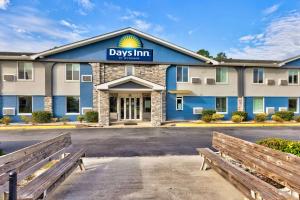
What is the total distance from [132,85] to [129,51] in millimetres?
3725

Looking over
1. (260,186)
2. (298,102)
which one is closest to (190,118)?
(298,102)

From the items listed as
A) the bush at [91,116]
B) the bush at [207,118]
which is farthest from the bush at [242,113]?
the bush at [91,116]

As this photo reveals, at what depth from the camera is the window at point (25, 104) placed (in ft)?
66.4

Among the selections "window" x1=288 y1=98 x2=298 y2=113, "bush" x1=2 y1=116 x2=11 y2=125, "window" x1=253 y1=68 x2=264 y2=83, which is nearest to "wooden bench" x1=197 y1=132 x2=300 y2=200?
"bush" x1=2 y1=116 x2=11 y2=125

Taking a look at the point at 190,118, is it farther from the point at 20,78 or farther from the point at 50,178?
the point at 50,178

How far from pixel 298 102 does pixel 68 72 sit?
25214 millimetres

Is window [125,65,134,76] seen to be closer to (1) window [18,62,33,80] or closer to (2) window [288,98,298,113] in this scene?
(1) window [18,62,33,80]

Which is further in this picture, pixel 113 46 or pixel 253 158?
pixel 113 46

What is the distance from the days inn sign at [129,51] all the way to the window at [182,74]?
3.21 metres

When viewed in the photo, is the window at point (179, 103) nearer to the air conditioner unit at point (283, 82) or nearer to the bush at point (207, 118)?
the bush at point (207, 118)

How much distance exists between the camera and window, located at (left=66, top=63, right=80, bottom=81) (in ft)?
68.2

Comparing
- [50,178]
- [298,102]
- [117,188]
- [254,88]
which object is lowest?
[117,188]

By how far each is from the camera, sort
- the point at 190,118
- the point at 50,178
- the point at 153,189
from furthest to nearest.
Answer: the point at 190,118 < the point at 153,189 < the point at 50,178

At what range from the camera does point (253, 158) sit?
15.1 feet
